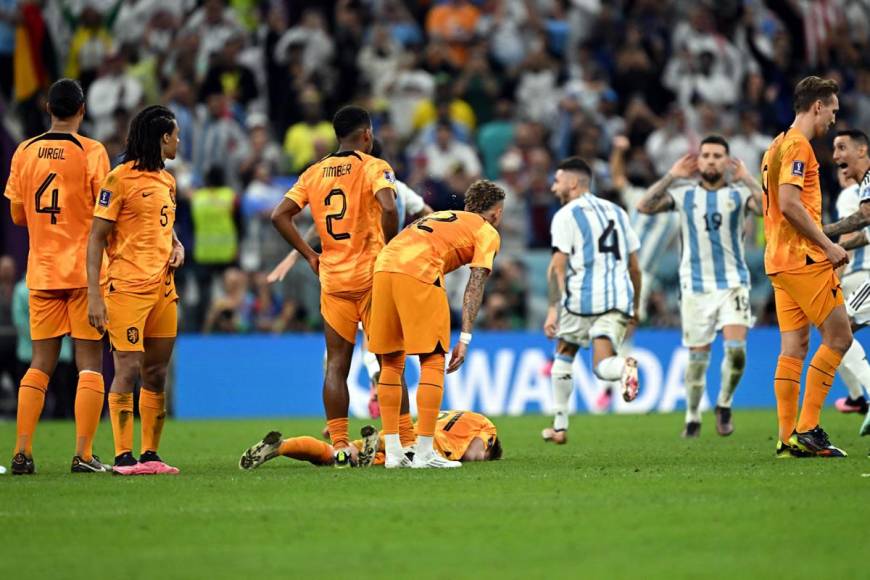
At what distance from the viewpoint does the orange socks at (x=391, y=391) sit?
10539 mm

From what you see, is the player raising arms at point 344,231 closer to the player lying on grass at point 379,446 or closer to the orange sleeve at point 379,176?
the orange sleeve at point 379,176

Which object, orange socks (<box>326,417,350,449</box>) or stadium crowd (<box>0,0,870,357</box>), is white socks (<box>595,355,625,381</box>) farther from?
stadium crowd (<box>0,0,870,357</box>)

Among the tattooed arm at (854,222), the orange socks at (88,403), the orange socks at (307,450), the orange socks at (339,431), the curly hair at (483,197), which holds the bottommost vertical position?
the orange socks at (307,450)

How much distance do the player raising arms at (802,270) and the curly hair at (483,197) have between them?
6.53 ft

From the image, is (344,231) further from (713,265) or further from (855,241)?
(713,265)

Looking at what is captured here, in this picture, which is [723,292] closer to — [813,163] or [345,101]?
[813,163]

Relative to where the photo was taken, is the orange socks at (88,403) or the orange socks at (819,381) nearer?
the orange socks at (88,403)

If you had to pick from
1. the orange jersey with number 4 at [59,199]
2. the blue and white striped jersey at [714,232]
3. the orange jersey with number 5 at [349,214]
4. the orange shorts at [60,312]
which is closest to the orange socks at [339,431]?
the orange jersey with number 5 at [349,214]

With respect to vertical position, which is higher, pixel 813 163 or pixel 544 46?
pixel 544 46

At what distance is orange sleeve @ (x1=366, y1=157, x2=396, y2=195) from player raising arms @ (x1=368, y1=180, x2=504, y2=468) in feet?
1.45

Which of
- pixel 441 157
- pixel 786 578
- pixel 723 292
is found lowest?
pixel 786 578

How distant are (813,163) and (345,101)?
13.3 meters

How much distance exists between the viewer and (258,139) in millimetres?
21641

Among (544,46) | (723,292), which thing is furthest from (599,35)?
(723,292)
